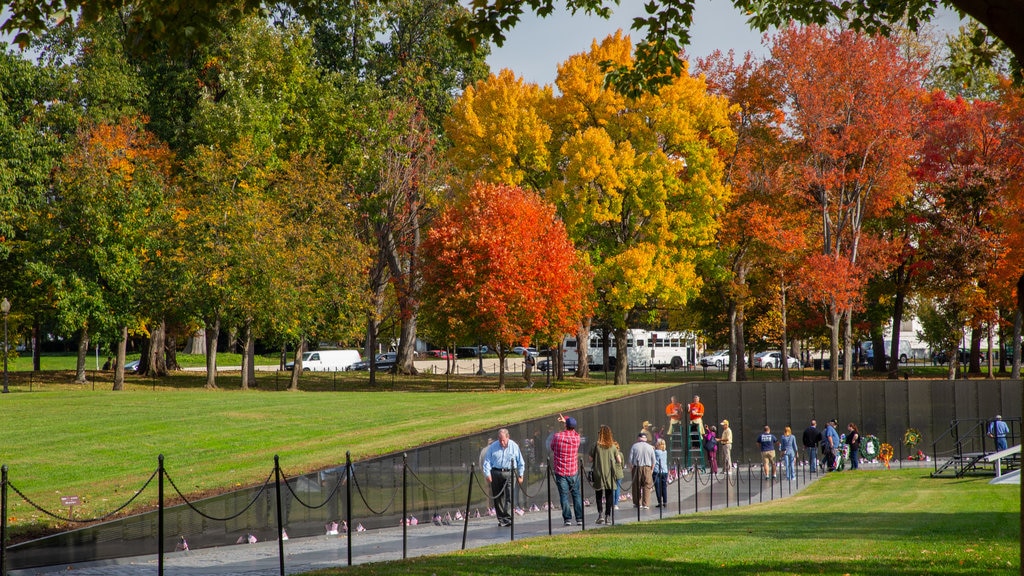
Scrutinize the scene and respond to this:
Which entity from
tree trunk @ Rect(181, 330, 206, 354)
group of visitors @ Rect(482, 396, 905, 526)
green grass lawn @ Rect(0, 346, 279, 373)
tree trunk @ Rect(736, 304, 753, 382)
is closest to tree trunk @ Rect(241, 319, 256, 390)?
group of visitors @ Rect(482, 396, 905, 526)

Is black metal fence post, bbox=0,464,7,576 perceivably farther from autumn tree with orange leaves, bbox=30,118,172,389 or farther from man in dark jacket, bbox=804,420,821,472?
autumn tree with orange leaves, bbox=30,118,172,389

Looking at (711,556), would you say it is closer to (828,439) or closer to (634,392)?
(634,392)

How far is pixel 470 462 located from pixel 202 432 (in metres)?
6.40

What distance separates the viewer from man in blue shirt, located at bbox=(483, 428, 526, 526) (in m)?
16.3

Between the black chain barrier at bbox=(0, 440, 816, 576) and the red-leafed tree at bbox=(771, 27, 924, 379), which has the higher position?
the red-leafed tree at bbox=(771, 27, 924, 379)

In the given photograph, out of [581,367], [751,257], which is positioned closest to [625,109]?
[751,257]

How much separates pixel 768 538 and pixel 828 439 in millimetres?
22162

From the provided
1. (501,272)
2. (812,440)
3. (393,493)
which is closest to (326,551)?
(393,493)

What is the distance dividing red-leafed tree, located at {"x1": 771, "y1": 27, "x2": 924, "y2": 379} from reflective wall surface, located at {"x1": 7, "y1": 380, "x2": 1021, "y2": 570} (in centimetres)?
609

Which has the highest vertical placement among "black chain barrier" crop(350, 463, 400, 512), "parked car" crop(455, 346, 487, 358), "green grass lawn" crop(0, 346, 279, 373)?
"parked car" crop(455, 346, 487, 358)

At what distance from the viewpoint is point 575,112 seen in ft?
139

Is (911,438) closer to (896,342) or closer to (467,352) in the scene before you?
(896,342)

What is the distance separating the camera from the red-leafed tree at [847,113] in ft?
135

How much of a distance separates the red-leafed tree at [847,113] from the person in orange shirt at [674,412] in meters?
13.8
